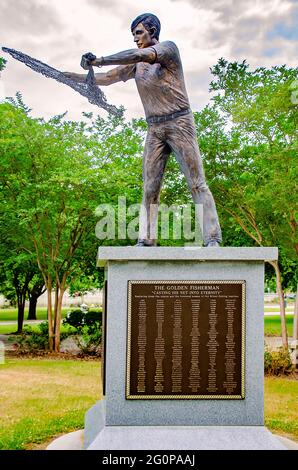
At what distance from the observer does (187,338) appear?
578 centimetres

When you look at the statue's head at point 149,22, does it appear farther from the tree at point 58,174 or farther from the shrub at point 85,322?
the shrub at point 85,322

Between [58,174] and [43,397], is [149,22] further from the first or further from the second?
[58,174]

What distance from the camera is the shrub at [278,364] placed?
1361 centimetres

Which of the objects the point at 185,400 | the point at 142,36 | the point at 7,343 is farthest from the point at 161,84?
the point at 7,343

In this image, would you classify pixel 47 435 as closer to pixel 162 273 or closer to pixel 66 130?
pixel 162 273

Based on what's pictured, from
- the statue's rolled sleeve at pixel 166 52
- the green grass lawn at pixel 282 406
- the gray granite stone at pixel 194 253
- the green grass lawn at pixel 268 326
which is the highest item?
the statue's rolled sleeve at pixel 166 52

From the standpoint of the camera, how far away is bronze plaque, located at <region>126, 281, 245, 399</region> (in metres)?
5.72

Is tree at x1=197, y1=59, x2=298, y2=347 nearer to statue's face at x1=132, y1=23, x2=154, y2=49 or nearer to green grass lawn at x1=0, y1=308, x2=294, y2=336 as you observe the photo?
statue's face at x1=132, y1=23, x2=154, y2=49

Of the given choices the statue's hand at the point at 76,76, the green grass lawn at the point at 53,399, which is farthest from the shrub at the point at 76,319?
the statue's hand at the point at 76,76

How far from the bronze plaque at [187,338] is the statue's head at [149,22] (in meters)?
3.00

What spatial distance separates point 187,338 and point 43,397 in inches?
248

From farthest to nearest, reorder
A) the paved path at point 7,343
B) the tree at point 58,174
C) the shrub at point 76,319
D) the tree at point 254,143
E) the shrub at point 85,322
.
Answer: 1. the shrub at point 76,319
2. the paved path at point 7,343
3. the shrub at point 85,322
4. the tree at point 58,174
5. the tree at point 254,143

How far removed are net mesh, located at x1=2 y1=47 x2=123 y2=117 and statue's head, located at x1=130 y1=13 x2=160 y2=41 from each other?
3.16 ft
